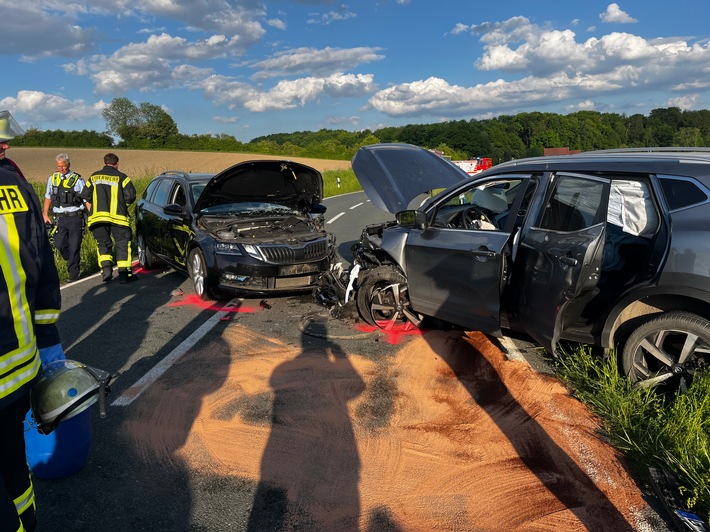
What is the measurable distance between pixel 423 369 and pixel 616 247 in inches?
75.5

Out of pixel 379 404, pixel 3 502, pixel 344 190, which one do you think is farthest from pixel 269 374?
pixel 344 190

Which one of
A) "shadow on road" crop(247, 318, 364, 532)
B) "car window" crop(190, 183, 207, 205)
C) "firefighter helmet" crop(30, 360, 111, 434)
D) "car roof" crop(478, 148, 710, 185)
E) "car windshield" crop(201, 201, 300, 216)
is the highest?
"car roof" crop(478, 148, 710, 185)

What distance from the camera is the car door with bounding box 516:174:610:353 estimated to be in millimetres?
3701

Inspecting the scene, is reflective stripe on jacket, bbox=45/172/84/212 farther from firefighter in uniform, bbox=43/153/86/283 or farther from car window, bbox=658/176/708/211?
car window, bbox=658/176/708/211

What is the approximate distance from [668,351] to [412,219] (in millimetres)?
2702

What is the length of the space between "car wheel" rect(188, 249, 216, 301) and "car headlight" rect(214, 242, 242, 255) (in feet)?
1.01

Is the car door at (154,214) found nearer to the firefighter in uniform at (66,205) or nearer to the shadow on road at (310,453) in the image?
the firefighter in uniform at (66,205)

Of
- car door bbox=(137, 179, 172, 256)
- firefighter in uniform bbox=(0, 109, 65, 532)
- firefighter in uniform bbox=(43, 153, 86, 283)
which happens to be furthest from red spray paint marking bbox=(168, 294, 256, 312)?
firefighter in uniform bbox=(0, 109, 65, 532)

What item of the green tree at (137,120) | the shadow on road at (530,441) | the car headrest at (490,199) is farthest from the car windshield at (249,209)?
the green tree at (137,120)

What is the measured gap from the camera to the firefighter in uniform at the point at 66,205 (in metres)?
8.55

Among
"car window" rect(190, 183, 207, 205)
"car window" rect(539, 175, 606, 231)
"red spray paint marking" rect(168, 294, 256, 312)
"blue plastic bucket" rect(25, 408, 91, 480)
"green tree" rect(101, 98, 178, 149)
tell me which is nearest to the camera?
"blue plastic bucket" rect(25, 408, 91, 480)

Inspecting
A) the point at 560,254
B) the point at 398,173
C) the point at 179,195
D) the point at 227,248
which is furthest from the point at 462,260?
the point at 179,195

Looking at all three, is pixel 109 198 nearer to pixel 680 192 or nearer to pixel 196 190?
pixel 196 190

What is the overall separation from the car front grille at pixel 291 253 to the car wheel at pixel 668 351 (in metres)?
4.02
